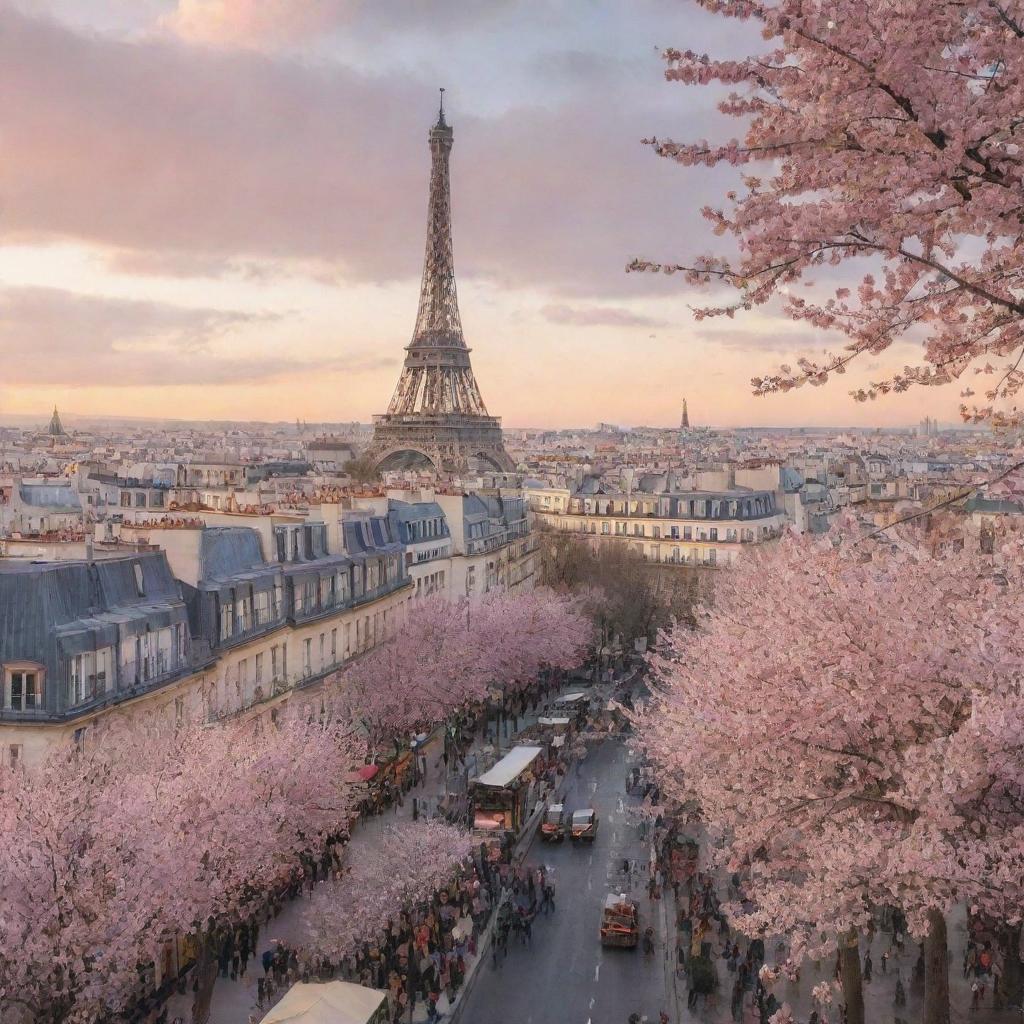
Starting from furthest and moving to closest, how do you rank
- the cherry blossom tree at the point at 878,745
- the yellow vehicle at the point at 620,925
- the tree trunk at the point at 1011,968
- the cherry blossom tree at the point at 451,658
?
the cherry blossom tree at the point at 451,658 < the yellow vehicle at the point at 620,925 < the tree trunk at the point at 1011,968 < the cherry blossom tree at the point at 878,745

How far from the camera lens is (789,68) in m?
9.58

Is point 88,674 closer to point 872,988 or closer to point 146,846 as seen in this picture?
point 146,846

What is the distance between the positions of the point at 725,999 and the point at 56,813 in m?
13.5

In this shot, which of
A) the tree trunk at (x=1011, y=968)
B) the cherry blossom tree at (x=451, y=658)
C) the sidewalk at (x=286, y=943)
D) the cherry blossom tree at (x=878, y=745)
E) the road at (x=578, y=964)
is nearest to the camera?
the cherry blossom tree at (x=878, y=745)

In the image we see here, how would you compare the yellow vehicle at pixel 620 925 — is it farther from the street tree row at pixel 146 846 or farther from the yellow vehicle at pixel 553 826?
the yellow vehicle at pixel 553 826

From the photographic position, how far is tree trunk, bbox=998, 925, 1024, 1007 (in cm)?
2198

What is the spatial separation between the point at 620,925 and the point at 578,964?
56.9 inches

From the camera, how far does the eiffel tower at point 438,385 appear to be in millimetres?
127438

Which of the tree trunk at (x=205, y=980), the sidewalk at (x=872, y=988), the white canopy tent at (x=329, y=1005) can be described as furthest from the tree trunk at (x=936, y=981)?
the tree trunk at (x=205, y=980)

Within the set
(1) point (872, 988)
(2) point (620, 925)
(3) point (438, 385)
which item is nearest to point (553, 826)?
(2) point (620, 925)

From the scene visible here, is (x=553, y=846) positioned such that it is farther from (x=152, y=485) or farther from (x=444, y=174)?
(x=444, y=174)

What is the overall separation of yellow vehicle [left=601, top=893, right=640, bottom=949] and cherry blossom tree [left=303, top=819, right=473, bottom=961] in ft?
11.9

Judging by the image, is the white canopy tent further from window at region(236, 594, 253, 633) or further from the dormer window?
window at region(236, 594, 253, 633)

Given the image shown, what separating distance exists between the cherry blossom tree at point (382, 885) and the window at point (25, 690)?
6.99 metres
